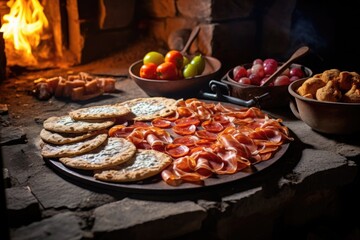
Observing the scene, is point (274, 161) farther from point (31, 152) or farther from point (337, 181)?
point (31, 152)

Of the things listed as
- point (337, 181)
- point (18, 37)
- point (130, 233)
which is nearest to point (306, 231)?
point (337, 181)

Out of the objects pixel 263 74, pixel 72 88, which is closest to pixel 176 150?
pixel 263 74

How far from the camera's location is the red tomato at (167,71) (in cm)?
335

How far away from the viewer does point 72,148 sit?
2.36 m

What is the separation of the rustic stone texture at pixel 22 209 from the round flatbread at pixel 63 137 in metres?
0.52

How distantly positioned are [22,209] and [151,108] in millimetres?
1354

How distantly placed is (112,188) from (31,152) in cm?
75

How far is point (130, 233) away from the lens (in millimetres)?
1811

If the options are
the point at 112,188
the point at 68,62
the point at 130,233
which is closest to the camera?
the point at 130,233

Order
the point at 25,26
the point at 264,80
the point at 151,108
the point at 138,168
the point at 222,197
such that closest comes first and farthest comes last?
the point at 222,197
the point at 138,168
the point at 151,108
the point at 264,80
the point at 25,26

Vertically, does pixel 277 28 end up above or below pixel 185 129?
above

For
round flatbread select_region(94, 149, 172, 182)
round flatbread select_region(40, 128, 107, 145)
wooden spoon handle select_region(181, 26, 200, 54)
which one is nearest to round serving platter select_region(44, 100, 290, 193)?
round flatbread select_region(94, 149, 172, 182)

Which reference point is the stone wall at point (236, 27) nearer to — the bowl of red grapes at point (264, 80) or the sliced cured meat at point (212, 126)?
the bowl of red grapes at point (264, 80)

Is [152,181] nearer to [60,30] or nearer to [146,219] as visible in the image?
[146,219]
